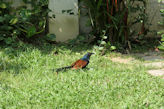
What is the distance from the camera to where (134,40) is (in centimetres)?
601

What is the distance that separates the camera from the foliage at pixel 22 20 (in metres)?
5.11

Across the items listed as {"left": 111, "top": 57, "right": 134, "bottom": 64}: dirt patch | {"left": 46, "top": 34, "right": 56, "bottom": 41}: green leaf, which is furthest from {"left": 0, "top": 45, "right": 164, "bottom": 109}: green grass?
{"left": 46, "top": 34, "right": 56, "bottom": 41}: green leaf

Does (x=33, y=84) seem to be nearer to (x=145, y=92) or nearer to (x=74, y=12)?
Answer: (x=145, y=92)

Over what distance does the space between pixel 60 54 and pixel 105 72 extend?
142 centimetres

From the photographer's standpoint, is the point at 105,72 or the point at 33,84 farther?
the point at 105,72

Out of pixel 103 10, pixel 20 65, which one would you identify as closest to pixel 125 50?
pixel 103 10

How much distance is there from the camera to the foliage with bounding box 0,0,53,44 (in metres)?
5.11

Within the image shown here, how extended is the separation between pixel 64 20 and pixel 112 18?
116cm

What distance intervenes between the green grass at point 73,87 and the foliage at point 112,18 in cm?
A: 146

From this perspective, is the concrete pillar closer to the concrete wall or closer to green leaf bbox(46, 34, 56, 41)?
the concrete wall

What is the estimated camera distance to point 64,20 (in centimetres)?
583

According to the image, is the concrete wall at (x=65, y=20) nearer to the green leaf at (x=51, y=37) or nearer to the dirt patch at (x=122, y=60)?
the green leaf at (x=51, y=37)

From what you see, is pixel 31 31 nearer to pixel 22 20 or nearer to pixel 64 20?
pixel 22 20

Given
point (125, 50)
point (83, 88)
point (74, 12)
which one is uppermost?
point (74, 12)
